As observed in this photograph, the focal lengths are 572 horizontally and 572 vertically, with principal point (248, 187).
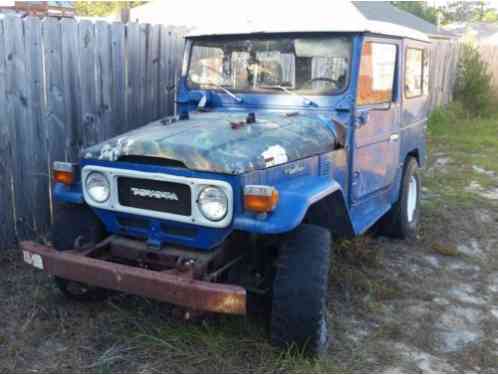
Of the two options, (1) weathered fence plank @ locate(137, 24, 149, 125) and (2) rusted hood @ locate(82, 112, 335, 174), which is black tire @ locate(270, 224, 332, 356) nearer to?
(2) rusted hood @ locate(82, 112, 335, 174)

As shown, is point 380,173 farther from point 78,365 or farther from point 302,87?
point 78,365

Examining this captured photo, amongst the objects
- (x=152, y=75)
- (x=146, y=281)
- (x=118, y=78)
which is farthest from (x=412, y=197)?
(x=146, y=281)

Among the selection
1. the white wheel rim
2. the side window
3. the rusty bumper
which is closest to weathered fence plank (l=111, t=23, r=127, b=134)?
the rusty bumper

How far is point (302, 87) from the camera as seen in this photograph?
14.0 ft

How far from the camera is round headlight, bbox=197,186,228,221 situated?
311 centimetres

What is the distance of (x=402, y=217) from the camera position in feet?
18.3

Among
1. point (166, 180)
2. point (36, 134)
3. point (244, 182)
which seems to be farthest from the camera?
point (36, 134)

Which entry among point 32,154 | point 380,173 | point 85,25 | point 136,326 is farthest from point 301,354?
point 85,25

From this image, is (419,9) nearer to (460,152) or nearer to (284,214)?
(460,152)

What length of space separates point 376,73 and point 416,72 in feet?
4.21

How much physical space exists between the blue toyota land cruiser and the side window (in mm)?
15

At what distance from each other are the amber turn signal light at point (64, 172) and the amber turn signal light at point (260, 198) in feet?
4.10

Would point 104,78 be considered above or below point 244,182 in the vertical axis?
above

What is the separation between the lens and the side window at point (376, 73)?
429 cm
